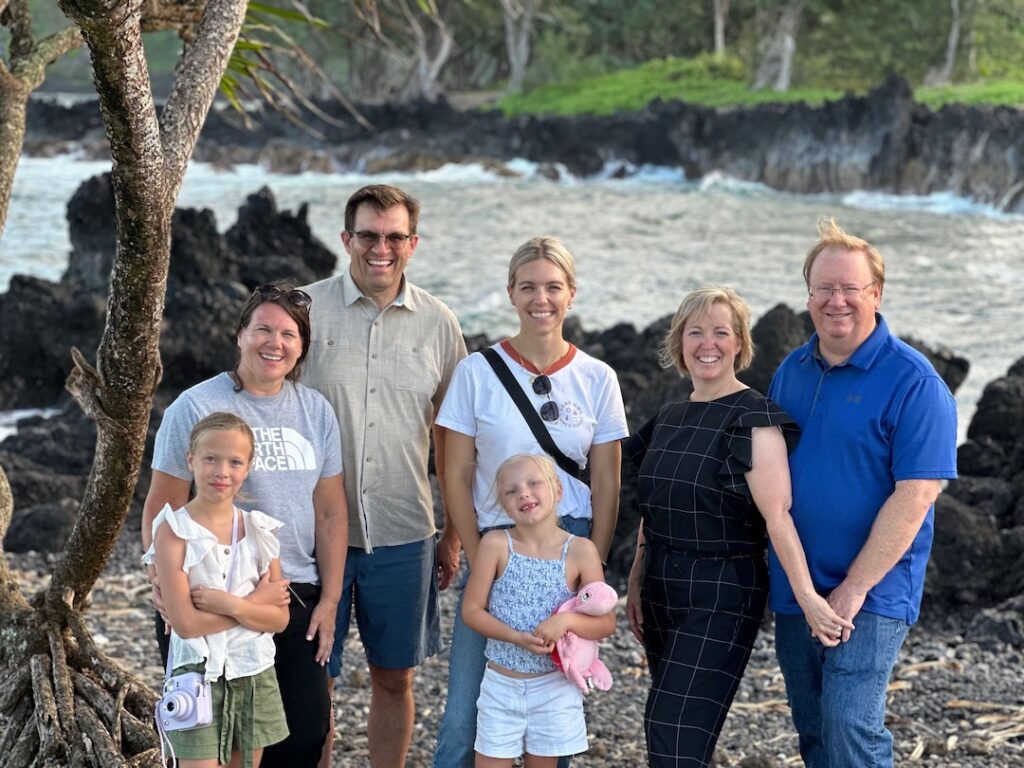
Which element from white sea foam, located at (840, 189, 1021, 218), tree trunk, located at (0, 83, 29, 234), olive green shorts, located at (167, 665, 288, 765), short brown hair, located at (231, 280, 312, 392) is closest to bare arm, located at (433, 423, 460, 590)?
short brown hair, located at (231, 280, 312, 392)

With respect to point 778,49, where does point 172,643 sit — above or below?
below

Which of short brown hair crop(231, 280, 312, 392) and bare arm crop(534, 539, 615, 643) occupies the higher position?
short brown hair crop(231, 280, 312, 392)

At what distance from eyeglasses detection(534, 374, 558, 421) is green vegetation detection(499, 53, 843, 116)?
3726cm

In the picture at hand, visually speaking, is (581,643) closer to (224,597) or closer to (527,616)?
(527,616)

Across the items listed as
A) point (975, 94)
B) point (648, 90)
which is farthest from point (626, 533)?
point (648, 90)

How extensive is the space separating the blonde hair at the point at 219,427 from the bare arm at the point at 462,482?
25.1 inches

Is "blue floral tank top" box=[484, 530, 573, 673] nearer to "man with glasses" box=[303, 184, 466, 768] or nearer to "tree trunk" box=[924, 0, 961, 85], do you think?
"man with glasses" box=[303, 184, 466, 768]

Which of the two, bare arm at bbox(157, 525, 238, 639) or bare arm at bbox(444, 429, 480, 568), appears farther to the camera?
bare arm at bbox(444, 429, 480, 568)

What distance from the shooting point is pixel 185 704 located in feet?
10.5

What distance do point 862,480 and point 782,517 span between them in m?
0.22

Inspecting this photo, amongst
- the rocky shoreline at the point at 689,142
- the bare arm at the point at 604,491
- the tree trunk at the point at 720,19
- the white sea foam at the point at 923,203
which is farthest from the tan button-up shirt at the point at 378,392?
the tree trunk at the point at 720,19

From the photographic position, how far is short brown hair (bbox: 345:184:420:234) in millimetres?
3809

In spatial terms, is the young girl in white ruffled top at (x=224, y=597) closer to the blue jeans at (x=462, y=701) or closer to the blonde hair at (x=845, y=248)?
the blue jeans at (x=462, y=701)

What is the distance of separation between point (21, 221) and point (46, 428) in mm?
18949
